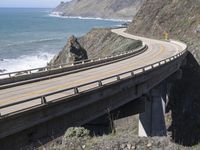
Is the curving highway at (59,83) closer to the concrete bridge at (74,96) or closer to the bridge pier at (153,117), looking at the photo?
the concrete bridge at (74,96)

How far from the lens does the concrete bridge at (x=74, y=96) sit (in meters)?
21.0

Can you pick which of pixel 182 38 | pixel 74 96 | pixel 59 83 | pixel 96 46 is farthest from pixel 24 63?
pixel 74 96

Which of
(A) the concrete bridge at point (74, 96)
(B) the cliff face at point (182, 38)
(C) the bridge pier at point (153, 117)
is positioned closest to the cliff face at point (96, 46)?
(B) the cliff face at point (182, 38)

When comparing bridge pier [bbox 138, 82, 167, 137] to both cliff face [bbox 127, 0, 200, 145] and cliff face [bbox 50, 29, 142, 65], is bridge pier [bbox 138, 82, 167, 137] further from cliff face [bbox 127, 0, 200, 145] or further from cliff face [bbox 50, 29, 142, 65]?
cliff face [bbox 50, 29, 142, 65]

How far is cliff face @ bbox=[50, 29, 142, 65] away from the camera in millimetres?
67562

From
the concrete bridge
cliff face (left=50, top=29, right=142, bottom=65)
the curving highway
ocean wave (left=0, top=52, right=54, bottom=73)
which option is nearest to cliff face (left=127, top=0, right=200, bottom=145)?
the concrete bridge

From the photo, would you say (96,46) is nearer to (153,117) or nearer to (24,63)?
(24,63)

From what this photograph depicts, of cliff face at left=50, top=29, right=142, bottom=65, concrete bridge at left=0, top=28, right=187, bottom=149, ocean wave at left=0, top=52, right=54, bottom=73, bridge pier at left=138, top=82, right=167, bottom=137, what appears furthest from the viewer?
ocean wave at left=0, top=52, right=54, bottom=73

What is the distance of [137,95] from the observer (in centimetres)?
3456

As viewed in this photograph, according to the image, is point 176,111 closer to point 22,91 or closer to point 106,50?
point 22,91

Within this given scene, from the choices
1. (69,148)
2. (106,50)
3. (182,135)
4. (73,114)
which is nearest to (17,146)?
(73,114)

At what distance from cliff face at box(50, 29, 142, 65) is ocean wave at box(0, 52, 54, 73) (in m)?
13.9

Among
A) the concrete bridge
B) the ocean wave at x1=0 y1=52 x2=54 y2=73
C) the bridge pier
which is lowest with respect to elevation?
the ocean wave at x1=0 y1=52 x2=54 y2=73

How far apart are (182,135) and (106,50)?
38325mm
